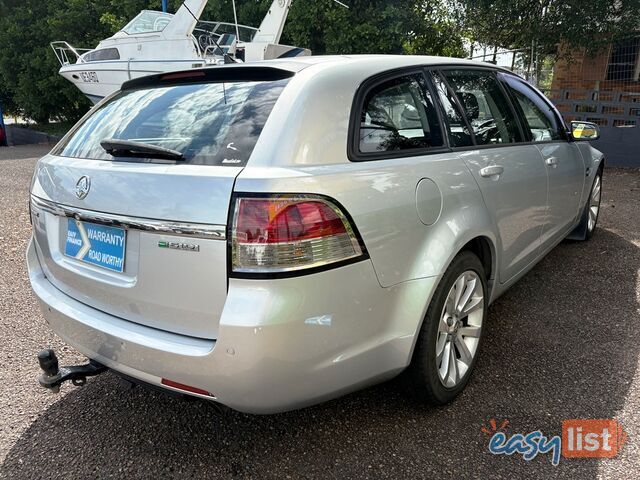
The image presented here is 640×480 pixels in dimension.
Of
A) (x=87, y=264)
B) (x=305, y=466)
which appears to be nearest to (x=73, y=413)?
(x=87, y=264)

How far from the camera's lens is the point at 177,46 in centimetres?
1197

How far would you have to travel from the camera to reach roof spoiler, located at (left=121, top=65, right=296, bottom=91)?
2.14 m

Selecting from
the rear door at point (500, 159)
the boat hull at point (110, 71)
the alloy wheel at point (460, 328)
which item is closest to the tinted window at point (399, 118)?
the rear door at point (500, 159)

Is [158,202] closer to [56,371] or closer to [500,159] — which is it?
[56,371]

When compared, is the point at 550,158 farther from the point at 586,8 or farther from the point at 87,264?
the point at 586,8

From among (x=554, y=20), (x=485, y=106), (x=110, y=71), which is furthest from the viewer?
(x=110, y=71)

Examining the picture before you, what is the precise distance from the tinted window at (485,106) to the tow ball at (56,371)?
222cm

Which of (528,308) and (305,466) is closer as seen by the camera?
(305,466)

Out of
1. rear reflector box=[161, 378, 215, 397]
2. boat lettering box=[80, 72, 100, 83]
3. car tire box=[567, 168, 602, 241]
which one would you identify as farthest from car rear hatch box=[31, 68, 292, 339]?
boat lettering box=[80, 72, 100, 83]

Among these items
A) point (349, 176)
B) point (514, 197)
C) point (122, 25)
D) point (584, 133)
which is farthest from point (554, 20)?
point (122, 25)

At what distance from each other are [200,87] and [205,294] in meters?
0.99

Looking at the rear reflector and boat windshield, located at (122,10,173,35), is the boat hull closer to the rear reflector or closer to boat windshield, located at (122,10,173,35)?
boat windshield, located at (122,10,173,35)

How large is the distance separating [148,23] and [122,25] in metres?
3.83

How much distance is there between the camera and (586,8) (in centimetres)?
1007
